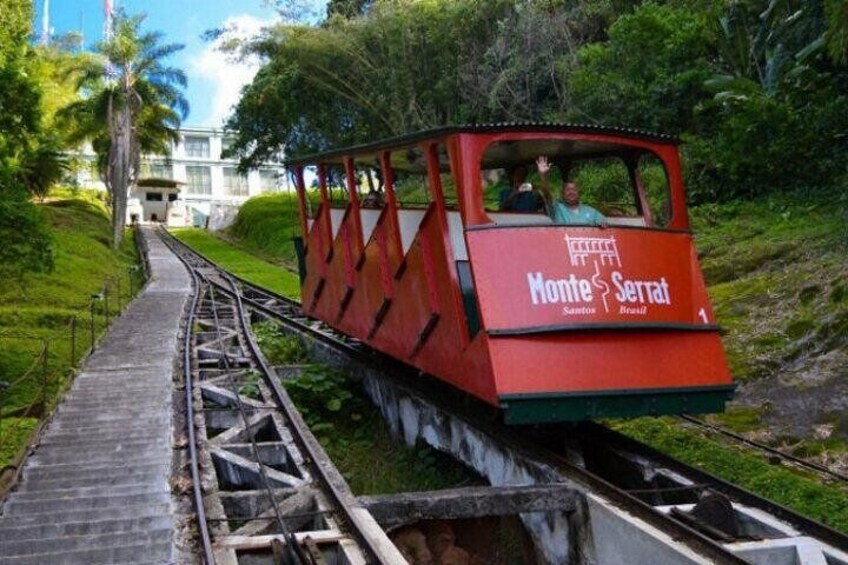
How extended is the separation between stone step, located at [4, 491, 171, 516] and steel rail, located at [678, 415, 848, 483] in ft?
16.7

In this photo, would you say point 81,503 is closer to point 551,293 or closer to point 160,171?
point 551,293

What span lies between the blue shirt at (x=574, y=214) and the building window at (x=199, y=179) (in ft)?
286

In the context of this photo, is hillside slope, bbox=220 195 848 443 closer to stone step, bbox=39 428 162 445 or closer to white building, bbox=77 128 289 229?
stone step, bbox=39 428 162 445

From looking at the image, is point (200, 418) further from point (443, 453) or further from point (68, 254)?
point (68, 254)

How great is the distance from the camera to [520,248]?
7012 mm

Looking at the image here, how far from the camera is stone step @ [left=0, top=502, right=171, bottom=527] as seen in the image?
20.5 feet

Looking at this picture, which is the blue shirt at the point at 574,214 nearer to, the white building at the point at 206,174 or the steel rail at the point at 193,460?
the steel rail at the point at 193,460

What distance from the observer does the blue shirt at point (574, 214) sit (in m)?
7.70

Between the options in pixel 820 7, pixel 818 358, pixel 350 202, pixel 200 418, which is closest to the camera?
pixel 200 418

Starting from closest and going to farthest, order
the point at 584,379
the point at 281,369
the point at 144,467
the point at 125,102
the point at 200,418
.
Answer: the point at 584,379 < the point at 144,467 < the point at 200,418 < the point at 281,369 < the point at 125,102

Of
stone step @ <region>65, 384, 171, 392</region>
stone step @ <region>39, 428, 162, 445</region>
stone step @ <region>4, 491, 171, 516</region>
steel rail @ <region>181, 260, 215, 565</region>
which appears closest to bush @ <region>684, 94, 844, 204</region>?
steel rail @ <region>181, 260, 215, 565</region>

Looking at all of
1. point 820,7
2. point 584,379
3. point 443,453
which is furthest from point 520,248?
point 820,7

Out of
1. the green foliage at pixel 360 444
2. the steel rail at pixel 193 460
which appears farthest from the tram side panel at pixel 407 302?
the steel rail at pixel 193 460

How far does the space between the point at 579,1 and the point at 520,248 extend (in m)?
22.5
